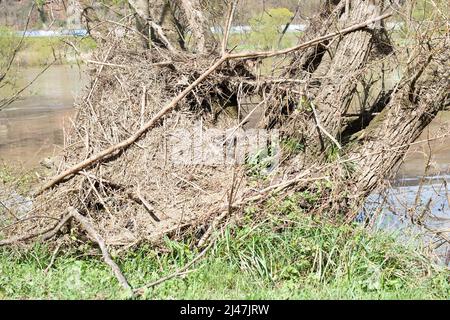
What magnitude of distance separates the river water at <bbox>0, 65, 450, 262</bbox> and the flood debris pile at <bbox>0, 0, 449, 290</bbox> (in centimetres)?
38

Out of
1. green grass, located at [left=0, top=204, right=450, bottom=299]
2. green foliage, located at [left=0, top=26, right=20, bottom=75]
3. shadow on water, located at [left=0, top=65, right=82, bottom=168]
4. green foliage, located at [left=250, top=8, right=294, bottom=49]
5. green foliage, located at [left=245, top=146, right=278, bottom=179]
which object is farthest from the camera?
shadow on water, located at [left=0, top=65, right=82, bottom=168]

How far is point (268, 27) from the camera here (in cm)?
1095

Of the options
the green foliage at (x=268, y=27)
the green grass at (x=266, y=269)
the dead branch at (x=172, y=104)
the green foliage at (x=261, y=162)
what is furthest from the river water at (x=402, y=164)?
the green foliage at (x=268, y=27)

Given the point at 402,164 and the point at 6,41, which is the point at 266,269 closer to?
the point at 402,164

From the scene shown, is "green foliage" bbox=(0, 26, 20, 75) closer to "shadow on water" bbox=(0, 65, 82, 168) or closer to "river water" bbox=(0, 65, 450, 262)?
"shadow on water" bbox=(0, 65, 82, 168)

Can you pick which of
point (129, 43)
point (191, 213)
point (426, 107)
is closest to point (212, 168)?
point (191, 213)

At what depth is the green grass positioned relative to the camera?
19.2 ft

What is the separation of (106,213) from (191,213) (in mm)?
1046

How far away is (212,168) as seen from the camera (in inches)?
324

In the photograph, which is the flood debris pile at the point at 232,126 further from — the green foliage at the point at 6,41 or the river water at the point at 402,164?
the green foliage at the point at 6,41

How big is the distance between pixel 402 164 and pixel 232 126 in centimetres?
265

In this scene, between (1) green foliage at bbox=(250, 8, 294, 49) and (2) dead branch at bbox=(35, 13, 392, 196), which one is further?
(1) green foliage at bbox=(250, 8, 294, 49)

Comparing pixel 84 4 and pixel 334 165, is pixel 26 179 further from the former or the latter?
pixel 334 165

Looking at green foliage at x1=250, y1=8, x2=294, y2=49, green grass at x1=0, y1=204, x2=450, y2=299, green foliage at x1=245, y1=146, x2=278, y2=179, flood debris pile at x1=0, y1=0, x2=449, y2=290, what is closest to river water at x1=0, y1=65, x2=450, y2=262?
flood debris pile at x1=0, y1=0, x2=449, y2=290
